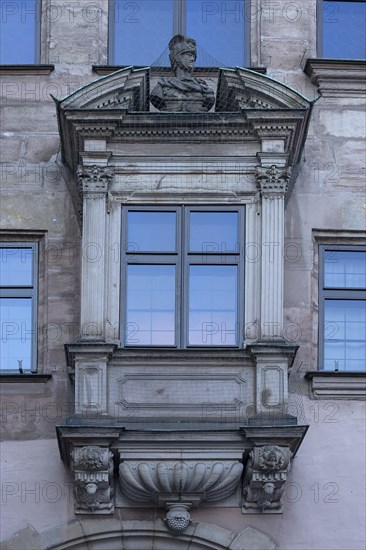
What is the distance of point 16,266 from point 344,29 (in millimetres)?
4623

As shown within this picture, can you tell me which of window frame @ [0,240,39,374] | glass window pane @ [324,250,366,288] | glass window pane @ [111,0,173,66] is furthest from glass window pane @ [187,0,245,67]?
window frame @ [0,240,39,374]

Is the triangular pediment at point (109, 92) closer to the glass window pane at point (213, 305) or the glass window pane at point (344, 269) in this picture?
the glass window pane at point (213, 305)

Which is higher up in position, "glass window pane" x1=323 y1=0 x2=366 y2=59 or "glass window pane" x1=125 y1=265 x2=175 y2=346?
"glass window pane" x1=323 y1=0 x2=366 y2=59

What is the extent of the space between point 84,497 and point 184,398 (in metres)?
1.42

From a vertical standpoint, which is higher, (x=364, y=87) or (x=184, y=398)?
(x=364, y=87)

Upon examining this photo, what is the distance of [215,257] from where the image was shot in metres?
20.0

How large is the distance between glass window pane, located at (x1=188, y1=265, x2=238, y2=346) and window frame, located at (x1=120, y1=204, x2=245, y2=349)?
0.05 metres

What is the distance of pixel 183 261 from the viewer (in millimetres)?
20016

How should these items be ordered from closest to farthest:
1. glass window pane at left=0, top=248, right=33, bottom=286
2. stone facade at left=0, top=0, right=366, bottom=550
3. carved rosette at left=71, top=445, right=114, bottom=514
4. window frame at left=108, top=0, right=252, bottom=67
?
1. carved rosette at left=71, top=445, right=114, bottom=514
2. stone facade at left=0, top=0, right=366, bottom=550
3. glass window pane at left=0, top=248, right=33, bottom=286
4. window frame at left=108, top=0, right=252, bottom=67

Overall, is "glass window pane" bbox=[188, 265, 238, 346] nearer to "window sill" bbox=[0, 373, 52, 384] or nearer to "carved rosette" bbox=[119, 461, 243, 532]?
"carved rosette" bbox=[119, 461, 243, 532]

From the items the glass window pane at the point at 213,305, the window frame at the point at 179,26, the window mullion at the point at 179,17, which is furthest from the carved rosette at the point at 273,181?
the window mullion at the point at 179,17

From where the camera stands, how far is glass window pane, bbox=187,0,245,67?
21.6 metres

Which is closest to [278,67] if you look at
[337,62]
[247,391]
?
[337,62]

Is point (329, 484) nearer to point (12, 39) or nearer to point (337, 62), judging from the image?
point (337, 62)
